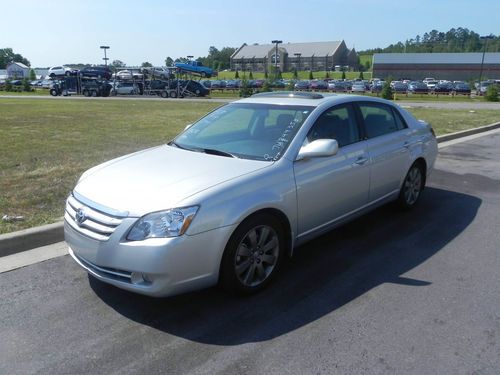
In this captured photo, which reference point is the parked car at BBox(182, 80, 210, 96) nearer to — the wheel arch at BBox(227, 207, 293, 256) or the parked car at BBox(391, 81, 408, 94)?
the parked car at BBox(391, 81, 408, 94)

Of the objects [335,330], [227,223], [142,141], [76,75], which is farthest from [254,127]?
[76,75]

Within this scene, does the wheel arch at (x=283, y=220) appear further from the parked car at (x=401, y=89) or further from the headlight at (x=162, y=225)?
the parked car at (x=401, y=89)

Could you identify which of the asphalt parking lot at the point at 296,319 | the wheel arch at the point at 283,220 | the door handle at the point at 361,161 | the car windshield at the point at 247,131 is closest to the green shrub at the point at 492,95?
the asphalt parking lot at the point at 296,319

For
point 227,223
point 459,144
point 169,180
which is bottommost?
point 459,144

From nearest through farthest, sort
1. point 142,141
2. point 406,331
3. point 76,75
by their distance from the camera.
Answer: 1. point 406,331
2. point 142,141
3. point 76,75

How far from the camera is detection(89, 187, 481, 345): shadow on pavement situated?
3.38m

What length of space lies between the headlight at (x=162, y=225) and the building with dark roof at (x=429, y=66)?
107m

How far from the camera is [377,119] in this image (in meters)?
5.39

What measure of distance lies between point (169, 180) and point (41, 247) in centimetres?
196

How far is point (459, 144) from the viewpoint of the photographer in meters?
12.2

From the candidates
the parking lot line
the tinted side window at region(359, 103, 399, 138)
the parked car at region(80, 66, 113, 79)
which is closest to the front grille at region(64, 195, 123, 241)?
the parking lot line

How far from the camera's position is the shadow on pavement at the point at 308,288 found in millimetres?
3379

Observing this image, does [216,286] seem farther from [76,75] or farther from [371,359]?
[76,75]

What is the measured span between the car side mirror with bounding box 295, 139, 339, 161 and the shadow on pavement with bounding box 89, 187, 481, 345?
107cm
